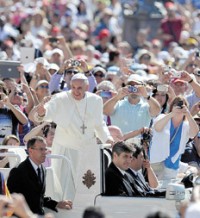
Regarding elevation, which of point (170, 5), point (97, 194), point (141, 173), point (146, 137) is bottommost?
point (97, 194)

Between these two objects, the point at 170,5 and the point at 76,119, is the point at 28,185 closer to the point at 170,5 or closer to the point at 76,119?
the point at 76,119

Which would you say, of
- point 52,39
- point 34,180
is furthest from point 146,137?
point 52,39

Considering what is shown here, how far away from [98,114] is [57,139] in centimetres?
57

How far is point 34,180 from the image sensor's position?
13453 millimetres

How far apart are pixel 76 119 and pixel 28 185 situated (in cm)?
136

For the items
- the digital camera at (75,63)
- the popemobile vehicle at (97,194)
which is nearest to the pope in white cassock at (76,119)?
the popemobile vehicle at (97,194)

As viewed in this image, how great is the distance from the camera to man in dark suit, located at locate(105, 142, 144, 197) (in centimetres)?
1336

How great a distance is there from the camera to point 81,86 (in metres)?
14.6

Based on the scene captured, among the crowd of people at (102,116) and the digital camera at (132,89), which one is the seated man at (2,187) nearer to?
the crowd of people at (102,116)

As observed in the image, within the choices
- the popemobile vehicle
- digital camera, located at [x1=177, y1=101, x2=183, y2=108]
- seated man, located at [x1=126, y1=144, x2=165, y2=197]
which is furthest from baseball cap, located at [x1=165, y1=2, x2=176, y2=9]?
the popemobile vehicle

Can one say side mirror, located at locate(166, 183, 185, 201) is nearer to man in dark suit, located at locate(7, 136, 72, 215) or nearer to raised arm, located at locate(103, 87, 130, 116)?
man in dark suit, located at locate(7, 136, 72, 215)

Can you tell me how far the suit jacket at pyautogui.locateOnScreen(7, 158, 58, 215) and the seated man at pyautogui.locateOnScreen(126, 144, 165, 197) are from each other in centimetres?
93

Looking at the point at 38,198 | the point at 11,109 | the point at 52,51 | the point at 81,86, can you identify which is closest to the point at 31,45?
the point at 52,51

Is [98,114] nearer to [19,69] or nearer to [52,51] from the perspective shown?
[19,69]
